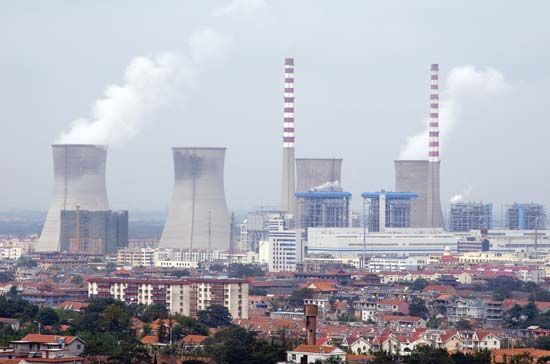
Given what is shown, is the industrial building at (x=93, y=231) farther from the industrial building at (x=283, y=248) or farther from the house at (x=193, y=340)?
the house at (x=193, y=340)

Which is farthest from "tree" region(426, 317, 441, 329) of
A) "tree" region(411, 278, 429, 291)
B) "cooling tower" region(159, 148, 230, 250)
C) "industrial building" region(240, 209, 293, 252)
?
"industrial building" region(240, 209, 293, 252)

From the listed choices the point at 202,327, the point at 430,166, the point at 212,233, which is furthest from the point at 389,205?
the point at 202,327

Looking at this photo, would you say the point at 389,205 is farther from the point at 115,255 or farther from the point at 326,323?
the point at 326,323

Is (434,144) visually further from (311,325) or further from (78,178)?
(311,325)

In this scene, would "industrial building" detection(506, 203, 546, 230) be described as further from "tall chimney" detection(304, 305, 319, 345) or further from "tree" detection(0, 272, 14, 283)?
"tall chimney" detection(304, 305, 319, 345)

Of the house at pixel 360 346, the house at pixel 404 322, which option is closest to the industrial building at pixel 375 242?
the house at pixel 404 322

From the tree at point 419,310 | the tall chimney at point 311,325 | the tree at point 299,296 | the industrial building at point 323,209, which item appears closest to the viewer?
the tall chimney at point 311,325

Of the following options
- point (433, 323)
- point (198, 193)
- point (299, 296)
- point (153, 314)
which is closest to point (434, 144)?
point (198, 193)
